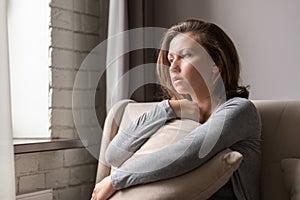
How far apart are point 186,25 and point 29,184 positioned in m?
0.96

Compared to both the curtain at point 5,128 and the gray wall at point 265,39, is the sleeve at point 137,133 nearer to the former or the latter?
the curtain at point 5,128

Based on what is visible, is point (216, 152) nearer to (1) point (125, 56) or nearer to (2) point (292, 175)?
(2) point (292, 175)

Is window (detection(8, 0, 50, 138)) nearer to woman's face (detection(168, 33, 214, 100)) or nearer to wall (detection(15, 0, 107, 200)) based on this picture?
wall (detection(15, 0, 107, 200))

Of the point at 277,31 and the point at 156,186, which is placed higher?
the point at 277,31

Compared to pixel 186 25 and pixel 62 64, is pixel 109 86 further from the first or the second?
pixel 186 25

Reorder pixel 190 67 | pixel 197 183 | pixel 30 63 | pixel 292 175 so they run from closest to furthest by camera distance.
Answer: pixel 197 183 → pixel 292 175 → pixel 190 67 → pixel 30 63

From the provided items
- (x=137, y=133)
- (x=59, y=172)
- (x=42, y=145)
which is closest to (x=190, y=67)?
(x=137, y=133)

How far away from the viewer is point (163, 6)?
2512 millimetres

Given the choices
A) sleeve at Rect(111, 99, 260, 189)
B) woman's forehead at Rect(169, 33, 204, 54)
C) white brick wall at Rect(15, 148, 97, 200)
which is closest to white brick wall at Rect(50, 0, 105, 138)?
white brick wall at Rect(15, 148, 97, 200)

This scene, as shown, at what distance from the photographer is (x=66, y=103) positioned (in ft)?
7.64

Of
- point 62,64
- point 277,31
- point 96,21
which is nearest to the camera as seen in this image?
point 277,31

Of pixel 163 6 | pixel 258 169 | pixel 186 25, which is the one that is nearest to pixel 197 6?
pixel 163 6

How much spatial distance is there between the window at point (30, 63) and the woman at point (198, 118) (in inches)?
23.6

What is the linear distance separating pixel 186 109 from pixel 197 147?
28cm
